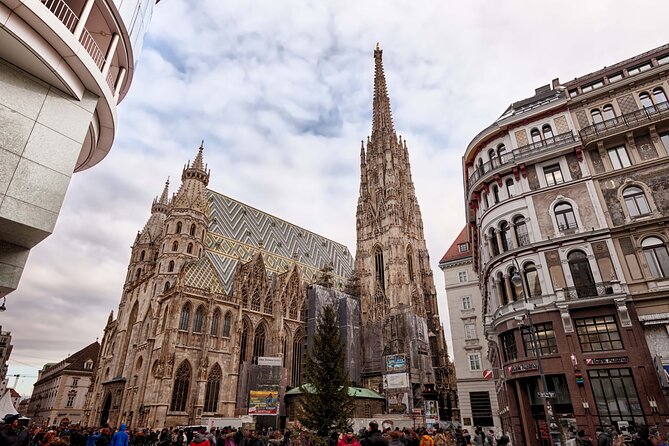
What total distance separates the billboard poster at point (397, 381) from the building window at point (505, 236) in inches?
1165

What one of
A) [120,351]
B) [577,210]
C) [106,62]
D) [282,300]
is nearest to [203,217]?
[282,300]

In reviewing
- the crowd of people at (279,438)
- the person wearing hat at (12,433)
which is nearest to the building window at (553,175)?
the crowd of people at (279,438)

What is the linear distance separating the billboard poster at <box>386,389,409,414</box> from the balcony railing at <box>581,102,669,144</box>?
3509cm

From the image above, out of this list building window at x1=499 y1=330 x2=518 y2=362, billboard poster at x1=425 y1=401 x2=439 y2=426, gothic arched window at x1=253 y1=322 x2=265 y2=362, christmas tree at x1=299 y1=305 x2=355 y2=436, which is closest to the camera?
building window at x1=499 y1=330 x2=518 y2=362

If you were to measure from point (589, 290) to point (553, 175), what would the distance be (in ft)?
20.8

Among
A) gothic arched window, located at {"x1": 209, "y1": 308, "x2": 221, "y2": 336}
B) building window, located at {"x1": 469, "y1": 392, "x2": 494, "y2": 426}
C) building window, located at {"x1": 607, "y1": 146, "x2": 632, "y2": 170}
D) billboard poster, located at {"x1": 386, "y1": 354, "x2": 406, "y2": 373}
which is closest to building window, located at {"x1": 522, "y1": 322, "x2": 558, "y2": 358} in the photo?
building window, located at {"x1": 607, "y1": 146, "x2": 632, "y2": 170}

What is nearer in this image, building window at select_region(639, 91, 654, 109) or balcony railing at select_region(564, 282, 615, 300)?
balcony railing at select_region(564, 282, 615, 300)

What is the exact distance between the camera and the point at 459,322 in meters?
36.8

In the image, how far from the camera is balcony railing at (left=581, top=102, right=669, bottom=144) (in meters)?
17.4

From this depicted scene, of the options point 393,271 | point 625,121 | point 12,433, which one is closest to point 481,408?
point 393,271

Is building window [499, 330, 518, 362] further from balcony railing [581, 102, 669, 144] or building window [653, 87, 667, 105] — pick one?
building window [653, 87, 667, 105]

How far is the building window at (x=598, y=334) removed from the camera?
15.5 meters

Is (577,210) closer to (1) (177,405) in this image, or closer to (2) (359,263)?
(1) (177,405)

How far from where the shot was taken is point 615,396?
14.7 metres
